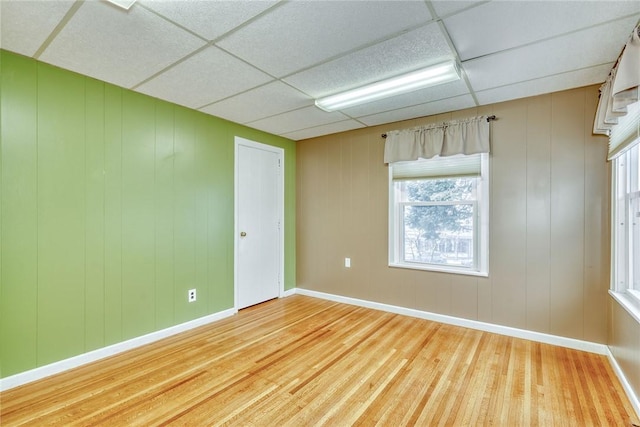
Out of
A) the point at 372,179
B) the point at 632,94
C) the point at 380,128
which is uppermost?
the point at 380,128

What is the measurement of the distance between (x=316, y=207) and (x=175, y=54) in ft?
8.93

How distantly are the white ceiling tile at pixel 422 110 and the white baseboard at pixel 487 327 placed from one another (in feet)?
7.58

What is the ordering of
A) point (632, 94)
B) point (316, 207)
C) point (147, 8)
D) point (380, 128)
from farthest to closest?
point (316, 207)
point (380, 128)
point (632, 94)
point (147, 8)

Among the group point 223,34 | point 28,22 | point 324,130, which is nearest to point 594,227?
point 324,130

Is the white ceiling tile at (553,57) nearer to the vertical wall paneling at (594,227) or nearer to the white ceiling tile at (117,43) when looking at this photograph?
the vertical wall paneling at (594,227)

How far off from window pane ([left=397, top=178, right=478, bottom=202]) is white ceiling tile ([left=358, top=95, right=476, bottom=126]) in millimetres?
770

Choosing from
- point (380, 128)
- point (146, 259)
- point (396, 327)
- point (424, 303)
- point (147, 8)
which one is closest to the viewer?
point (147, 8)

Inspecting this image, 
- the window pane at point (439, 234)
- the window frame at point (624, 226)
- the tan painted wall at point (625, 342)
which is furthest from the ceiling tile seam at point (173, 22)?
the tan painted wall at point (625, 342)

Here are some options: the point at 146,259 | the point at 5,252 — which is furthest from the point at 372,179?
the point at 5,252

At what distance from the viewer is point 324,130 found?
4.02 metres

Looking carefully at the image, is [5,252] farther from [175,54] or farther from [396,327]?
[396,327]

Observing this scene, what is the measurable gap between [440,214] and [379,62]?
6.34 feet

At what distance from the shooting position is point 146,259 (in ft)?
9.34

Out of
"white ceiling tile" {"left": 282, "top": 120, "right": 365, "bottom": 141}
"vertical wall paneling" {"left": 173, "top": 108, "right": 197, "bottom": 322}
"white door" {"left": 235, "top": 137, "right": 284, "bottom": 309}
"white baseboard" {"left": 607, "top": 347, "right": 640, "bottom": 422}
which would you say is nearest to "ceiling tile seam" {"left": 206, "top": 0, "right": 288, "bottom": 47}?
"vertical wall paneling" {"left": 173, "top": 108, "right": 197, "bottom": 322}
